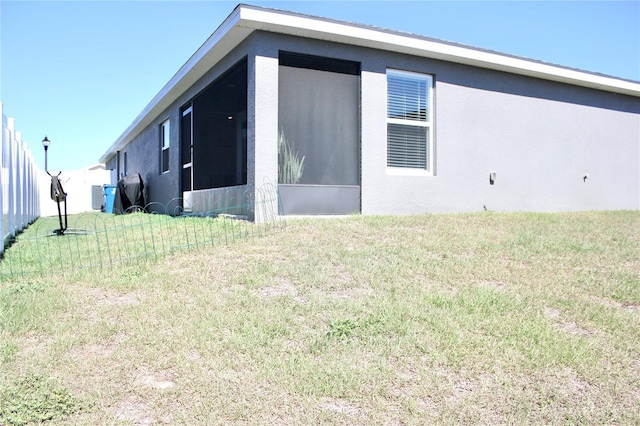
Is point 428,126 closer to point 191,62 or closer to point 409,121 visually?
point 409,121

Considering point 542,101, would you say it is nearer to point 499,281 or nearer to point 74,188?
point 499,281

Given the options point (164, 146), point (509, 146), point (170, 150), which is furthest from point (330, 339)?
point (164, 146)

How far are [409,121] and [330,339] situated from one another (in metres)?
6.84

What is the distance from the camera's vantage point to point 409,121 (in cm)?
979

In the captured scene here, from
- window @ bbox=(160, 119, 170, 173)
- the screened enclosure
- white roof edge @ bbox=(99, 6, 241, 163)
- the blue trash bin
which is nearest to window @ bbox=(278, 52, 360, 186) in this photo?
the screened enclosure

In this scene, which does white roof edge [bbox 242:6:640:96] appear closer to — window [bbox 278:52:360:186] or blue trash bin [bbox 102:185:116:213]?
window [bbox 278:52:360:186]

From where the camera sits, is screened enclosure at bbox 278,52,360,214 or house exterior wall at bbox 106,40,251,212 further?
house exterior wall at bbox 106,40,251,212

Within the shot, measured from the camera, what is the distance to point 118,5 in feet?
32.1

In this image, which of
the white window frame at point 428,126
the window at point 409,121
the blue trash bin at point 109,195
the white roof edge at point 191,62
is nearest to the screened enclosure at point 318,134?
the window at point 409,121

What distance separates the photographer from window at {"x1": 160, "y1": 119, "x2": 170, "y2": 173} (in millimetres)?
16078

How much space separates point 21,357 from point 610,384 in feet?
13.9

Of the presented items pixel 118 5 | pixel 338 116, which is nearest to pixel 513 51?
pixel 338 116

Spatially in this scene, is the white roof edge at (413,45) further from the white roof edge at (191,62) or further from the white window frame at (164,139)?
the white window frame at (164,139)

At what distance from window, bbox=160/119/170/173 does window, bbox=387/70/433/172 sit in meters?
8.99
